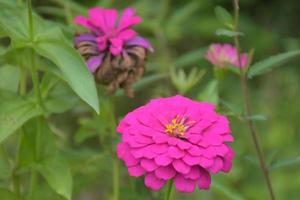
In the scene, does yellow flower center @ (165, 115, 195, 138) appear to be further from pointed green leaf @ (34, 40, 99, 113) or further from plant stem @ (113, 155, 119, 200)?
plant stem @ (113, 155, 119, 200)

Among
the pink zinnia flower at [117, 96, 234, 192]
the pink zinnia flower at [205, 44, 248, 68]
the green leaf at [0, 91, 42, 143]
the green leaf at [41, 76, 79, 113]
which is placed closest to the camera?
the pink zinnia flower at [117, 96, 234, 192]

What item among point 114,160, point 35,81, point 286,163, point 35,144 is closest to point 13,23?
point 35,81

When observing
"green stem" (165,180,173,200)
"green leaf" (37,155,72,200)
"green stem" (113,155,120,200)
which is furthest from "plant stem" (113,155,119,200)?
"green stem" (165,180,173,200)

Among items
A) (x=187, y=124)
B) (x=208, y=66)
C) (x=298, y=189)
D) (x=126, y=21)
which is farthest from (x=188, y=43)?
(x=187, y=124)

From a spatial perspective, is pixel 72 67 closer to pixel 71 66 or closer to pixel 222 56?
pixel 71 66

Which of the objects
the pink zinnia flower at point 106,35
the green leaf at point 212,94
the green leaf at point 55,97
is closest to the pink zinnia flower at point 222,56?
the green leaf at point 212,94

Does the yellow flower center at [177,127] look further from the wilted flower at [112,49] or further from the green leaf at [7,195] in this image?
the green leaf at [7,195]
